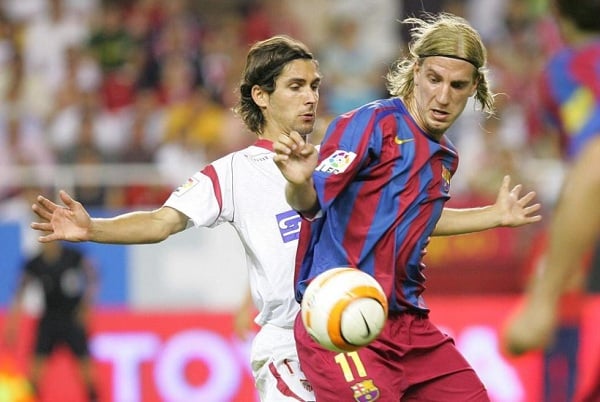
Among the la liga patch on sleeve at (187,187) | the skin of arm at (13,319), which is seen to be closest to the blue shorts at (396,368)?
the la liga patch on sleeve at (187,187)

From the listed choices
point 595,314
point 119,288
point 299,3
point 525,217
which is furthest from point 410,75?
point 299,3

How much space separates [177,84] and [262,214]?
9076 millimetres

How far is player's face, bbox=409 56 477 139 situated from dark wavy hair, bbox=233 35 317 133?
844 mm

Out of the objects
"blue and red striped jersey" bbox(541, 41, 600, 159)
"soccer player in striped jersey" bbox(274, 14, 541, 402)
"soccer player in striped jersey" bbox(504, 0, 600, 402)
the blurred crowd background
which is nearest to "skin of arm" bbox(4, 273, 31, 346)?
the blurred crowd background

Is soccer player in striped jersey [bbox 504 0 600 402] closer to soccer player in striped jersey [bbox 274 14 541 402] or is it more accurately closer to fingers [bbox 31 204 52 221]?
soccer player in striped jersey [bbox 274 14 541 402]

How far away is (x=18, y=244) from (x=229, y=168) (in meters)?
6.97

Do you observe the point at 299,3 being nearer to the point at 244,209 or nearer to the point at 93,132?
the point at 93,132

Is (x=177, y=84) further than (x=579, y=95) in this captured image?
Yes

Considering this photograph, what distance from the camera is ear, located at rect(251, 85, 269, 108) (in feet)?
19.3

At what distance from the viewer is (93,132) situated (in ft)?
43.9

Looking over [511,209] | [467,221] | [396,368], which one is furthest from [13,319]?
[396,368]

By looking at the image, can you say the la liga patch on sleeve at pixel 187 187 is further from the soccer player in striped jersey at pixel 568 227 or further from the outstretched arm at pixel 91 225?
the soccer player in striped jersey at pixel 568 227

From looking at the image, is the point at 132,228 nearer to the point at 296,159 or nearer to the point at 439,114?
the point at 296,159

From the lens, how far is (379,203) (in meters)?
4.99
